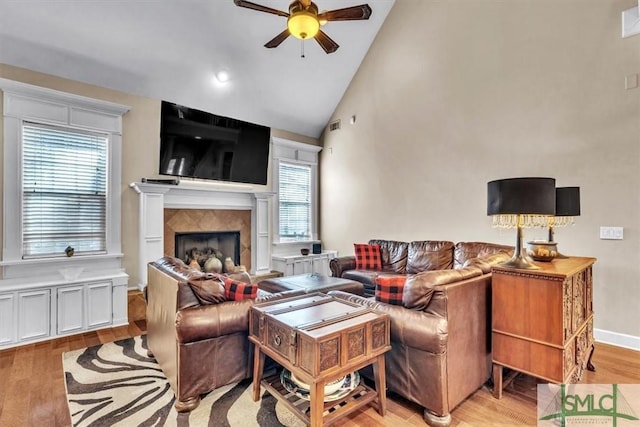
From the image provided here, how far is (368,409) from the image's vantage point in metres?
2.17

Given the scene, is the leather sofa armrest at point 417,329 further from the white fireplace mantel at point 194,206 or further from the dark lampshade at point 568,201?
the white fireplace mantel at point 194,206

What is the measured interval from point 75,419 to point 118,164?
3.15 m

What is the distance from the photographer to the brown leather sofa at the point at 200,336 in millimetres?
2133

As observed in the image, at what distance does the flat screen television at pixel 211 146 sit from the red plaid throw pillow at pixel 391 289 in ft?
12.2

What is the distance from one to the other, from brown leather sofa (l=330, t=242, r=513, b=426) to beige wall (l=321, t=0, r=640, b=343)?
6.88 ft

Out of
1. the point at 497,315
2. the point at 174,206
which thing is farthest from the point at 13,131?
the point at 497,315

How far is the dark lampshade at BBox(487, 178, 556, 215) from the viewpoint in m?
2.12

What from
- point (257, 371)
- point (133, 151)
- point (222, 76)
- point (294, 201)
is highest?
point (222, 76)

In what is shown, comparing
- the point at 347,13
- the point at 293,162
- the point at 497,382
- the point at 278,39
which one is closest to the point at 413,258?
the point at 497,382

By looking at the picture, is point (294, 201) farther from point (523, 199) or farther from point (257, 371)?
point (523, 199)

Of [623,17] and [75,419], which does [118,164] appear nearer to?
[75,419]

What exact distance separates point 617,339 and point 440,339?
2.82 metres

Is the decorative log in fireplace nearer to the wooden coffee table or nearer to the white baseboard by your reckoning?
the wooden coffee table

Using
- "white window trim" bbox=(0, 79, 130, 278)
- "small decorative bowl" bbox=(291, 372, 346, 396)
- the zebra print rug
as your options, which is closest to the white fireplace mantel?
"white window trim" bbox=(0, 79, 130, 278)
